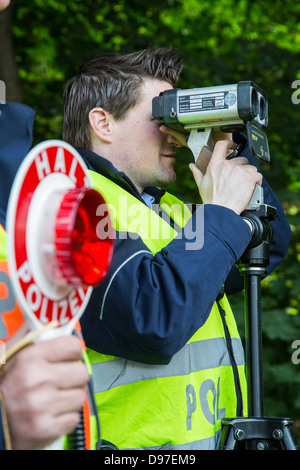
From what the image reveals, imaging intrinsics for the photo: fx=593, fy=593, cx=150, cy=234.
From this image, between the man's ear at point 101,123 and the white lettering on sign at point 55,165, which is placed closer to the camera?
the white lettering on sign at point 55,165

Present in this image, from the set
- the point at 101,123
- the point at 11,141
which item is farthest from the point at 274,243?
the point at 11,141

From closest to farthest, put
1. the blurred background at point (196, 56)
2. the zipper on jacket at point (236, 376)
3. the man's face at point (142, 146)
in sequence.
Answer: the zipper on jacket at point (236, 376)
the man's face at point (142, 146)
the blurred background at point (196, 56)

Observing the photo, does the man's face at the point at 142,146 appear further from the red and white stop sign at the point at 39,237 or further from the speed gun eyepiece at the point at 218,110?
the red and white stop sign at the point at 39,237

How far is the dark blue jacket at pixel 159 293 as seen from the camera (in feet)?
4.62

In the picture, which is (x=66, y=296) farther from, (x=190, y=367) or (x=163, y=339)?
(x=190, y=367)

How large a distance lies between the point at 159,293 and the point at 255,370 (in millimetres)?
401

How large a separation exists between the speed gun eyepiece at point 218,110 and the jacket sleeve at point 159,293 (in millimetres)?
332

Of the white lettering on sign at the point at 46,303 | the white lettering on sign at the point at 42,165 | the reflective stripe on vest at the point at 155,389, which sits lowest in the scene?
the reflective stripe on vest at the point at 155,389

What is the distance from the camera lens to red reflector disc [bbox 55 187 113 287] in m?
0.76

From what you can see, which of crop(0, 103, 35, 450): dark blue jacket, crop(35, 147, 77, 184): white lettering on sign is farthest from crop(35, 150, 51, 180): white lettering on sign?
crop(0, 103, 35, 450): dark blue jacket

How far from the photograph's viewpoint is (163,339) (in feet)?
4.58

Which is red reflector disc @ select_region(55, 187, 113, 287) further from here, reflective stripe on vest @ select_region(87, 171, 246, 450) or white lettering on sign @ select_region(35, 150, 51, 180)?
reflective stripe on vest @ select_region(87, 171, 246, 450)

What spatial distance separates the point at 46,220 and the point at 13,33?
4000 mm

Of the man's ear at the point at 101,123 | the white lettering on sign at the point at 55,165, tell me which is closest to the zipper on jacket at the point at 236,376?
the man's ear at the point at 101,123
